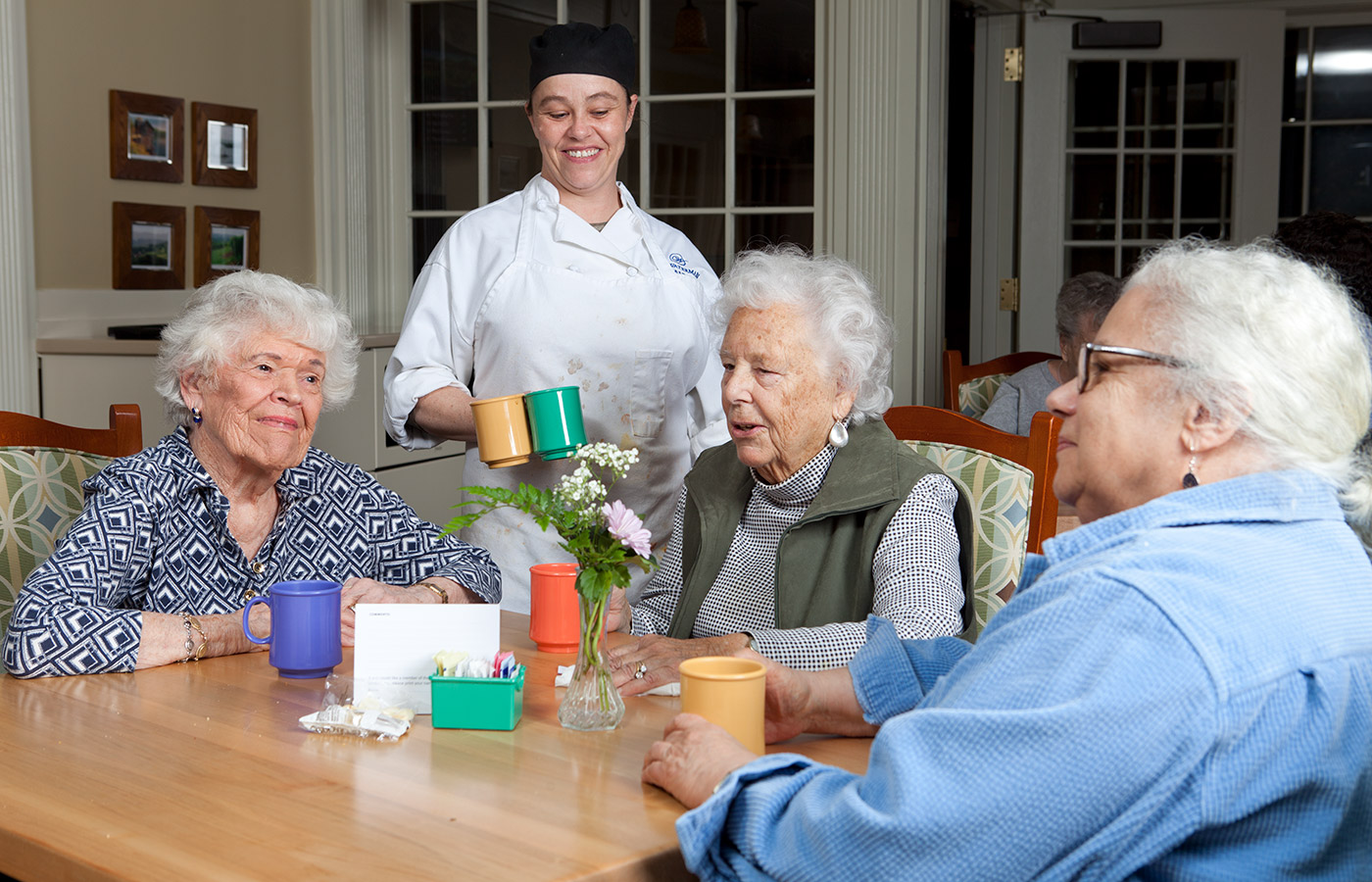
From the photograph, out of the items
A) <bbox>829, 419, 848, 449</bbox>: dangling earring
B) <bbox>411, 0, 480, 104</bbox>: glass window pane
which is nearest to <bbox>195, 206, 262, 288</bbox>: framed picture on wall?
<bbox>411, 0, 480, 104</bbox>: glass window pane

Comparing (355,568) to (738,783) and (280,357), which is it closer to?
(280,357)

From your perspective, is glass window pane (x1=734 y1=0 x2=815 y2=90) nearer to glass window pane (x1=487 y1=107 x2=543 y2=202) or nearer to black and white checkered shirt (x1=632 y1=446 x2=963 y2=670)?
glass window pane (x1=487 y1=107 x2=543 y2=202)

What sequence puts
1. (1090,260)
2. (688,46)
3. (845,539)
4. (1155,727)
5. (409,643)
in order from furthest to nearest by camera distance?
(1090,260) < (688,46) < (845,539) < (409,643) < (1155,727)

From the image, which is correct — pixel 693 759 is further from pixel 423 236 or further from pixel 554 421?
pixel 423 236

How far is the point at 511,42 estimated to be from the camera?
438cm

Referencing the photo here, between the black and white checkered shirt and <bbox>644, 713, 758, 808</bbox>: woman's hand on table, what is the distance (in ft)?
1.10

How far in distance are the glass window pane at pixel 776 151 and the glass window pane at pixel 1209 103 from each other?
1.75 metres

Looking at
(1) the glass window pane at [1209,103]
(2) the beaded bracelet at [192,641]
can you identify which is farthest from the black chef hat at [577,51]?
(1) the glass window pane at [1209,103]

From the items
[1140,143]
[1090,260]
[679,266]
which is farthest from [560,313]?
[1140,143]

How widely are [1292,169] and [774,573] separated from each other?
4222mm

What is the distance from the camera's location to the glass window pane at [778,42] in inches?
156

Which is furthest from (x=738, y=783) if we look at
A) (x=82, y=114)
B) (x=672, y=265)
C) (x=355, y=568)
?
(x=82, y=114)

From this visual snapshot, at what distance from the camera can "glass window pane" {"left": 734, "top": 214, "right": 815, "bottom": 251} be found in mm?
4035

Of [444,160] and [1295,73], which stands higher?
[1295,73]
